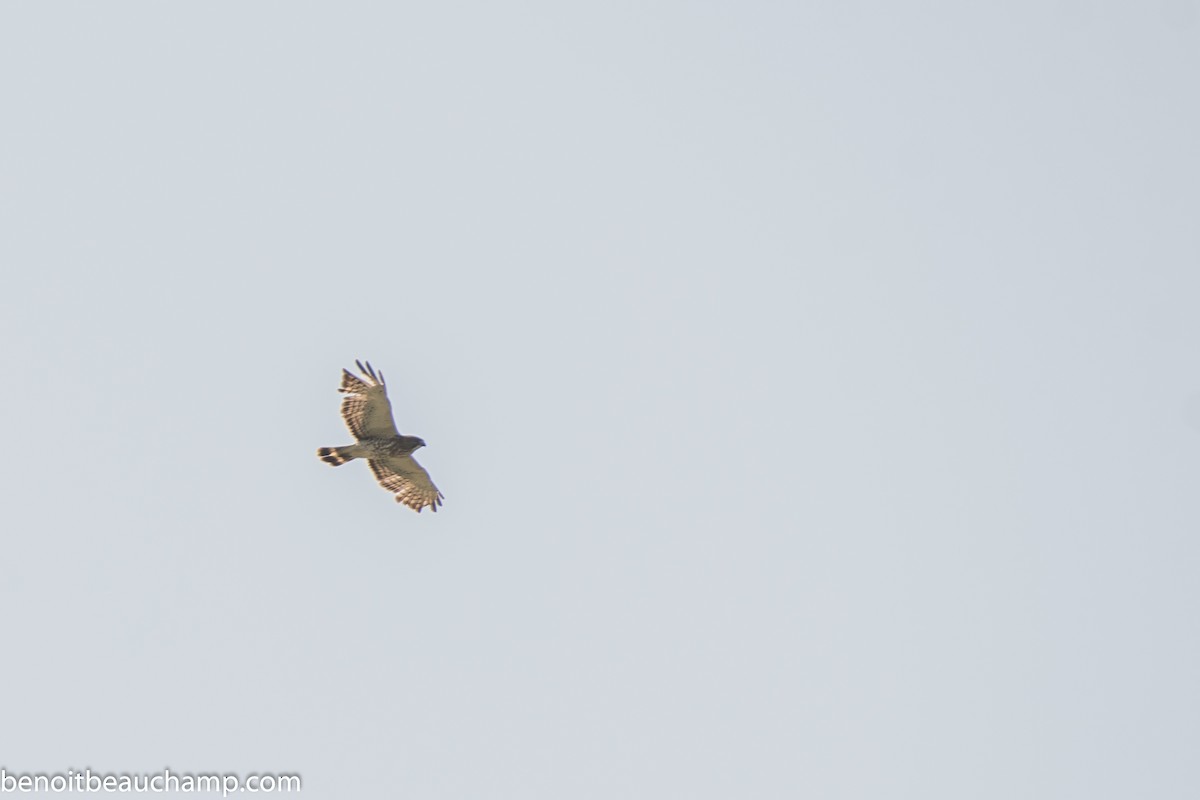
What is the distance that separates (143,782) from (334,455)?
7.04 metres

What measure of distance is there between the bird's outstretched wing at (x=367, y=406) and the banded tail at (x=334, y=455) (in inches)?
15.0

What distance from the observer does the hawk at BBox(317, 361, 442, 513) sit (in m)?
31.7

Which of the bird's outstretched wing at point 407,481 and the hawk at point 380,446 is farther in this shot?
the bird's outstretched wing at point 407,481

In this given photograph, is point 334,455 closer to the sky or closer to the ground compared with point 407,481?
closer to the ground

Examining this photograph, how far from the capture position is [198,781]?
1214 inches

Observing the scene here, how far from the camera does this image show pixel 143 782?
30.8m

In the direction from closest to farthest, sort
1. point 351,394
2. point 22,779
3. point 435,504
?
point 22,779 → point 351,394 → point 435,504

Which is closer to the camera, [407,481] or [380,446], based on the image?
[380,446]

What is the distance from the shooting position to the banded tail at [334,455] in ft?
107

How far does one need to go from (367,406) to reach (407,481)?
9.70 feet

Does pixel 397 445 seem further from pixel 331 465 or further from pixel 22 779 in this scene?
pixel 22 779

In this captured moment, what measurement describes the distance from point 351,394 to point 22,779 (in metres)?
8.99

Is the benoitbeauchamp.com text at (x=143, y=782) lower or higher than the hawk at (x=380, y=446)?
lower

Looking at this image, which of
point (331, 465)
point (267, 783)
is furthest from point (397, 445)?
point (267, 783)
